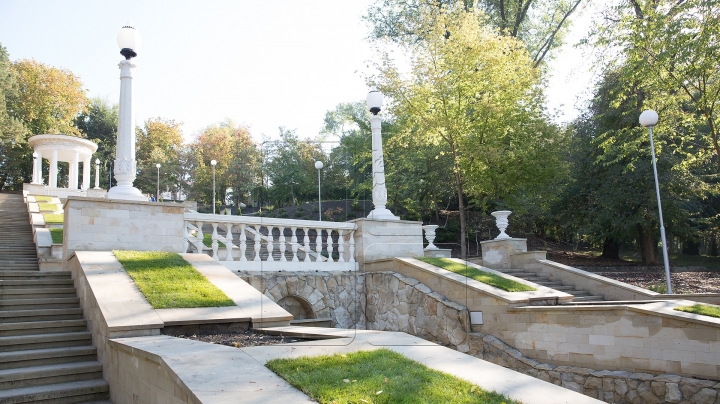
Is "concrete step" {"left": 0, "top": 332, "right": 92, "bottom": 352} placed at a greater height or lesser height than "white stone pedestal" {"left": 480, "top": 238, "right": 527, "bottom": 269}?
lesser

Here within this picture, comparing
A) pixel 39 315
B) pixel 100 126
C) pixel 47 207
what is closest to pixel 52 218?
pixel 47 207

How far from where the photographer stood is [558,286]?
10461mm

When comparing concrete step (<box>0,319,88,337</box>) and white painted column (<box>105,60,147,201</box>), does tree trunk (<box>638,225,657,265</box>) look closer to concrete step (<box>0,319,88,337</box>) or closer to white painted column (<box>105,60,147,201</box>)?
white painted column (<box>105,60,147,201</box>)

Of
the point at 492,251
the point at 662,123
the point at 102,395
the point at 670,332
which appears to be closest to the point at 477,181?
the point at 492,251

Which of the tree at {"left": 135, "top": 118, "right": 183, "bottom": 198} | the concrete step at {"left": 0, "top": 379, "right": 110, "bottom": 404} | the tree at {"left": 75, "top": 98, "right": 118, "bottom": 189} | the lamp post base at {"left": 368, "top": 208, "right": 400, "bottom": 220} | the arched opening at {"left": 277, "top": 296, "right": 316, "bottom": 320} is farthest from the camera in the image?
the tree at {"left": 75, "top": 98, "right": 118, "bottom": 189}

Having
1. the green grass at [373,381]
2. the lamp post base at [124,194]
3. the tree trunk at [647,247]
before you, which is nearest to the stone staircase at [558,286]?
the green grass at [373,381]

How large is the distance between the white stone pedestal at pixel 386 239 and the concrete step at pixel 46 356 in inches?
230

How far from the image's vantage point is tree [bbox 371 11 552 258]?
48.7 feet

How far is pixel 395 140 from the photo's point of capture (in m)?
16.0

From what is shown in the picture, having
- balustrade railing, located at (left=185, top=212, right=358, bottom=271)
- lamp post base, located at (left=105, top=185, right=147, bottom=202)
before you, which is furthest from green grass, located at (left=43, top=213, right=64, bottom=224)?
lamp post base, located at (left=105, top=185, right=147, bottom=202)

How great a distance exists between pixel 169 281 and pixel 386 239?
17.0 ft

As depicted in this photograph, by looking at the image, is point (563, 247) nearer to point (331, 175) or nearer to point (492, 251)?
point (331, 175)

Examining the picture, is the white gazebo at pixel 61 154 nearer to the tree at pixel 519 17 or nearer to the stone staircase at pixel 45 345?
the tree at pixel 519 17

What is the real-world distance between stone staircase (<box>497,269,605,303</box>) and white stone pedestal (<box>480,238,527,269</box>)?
0.62 meters
